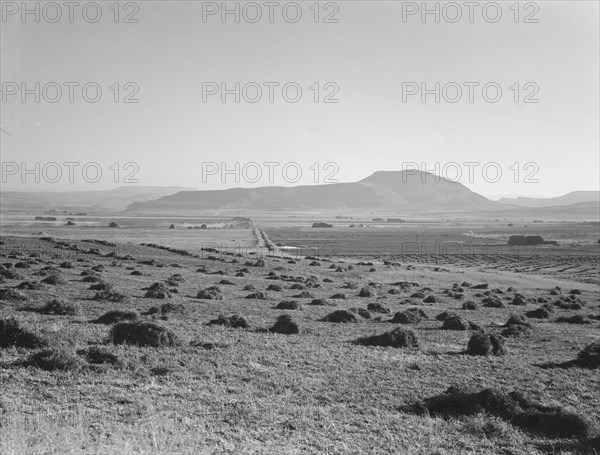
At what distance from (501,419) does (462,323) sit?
1183cm

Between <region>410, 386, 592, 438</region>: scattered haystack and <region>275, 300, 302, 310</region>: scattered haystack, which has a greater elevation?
<region>410, 386, 592, 438</region>: scattered haystack

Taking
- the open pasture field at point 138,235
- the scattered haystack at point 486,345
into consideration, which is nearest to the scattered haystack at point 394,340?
the scattered haystack at point 486,345

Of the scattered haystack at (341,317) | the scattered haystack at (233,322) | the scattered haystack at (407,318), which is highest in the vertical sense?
the scattered haystack at (233,322)

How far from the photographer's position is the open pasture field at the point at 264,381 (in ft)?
27.9

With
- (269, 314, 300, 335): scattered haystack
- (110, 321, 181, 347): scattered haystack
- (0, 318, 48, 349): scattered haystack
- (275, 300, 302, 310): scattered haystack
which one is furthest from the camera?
(275, 300, 302, 310): scattered haystack

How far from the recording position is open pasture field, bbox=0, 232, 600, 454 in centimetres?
852

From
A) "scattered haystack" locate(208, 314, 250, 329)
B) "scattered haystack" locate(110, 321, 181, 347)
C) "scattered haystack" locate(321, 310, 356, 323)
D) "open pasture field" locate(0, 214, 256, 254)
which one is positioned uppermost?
"scattered haystack" locate(110, 321, 181, 347)

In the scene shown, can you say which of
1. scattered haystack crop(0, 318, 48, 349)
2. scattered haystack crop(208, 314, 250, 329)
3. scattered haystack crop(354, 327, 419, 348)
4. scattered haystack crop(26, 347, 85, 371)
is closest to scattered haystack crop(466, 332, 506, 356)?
scattered haystack crop(354, 327, 419, 348)

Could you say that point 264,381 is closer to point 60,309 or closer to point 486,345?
point 486,345

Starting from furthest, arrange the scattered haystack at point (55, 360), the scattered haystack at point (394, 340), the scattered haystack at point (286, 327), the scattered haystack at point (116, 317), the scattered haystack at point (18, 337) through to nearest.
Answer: the scattered haystack at point (286, 327) → the scattered haystack at point (116, 317) → the scattered haystack at point (394, 340) → the scattered haystack at point (18, 337) → the scattered haystack at point (55, 360)

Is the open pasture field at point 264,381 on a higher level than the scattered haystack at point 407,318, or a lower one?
higher

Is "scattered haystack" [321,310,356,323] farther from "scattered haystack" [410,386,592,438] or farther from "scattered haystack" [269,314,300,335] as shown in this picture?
"scattered haystack" [410,386,592,438]

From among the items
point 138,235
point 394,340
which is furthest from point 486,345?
point 138,235

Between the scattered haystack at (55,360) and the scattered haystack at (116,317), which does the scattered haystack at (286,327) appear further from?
the scattered haystack at (55,360)
